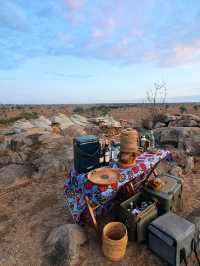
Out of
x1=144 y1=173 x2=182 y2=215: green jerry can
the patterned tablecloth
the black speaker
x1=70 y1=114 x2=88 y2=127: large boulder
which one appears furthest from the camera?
x1=70 y1=114 x2=88 y2=127: large boulder

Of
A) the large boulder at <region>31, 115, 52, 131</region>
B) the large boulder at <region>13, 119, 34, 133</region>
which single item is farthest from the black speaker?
the large boulder at <region>13, 119, 34, 133</region>

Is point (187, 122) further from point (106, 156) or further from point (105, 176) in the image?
point (105, 176)

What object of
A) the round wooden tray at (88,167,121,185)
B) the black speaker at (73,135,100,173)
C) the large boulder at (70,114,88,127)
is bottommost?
the large boulder at (70,114,88,127)

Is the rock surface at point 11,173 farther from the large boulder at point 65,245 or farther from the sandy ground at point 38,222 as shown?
the large boulder at point 65,245

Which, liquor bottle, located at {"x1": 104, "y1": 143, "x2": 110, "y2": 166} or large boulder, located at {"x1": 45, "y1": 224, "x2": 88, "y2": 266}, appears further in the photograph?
liquor bottle, located at {"x1": 104, "y1": 143, "x2": 110, "y2": 166}

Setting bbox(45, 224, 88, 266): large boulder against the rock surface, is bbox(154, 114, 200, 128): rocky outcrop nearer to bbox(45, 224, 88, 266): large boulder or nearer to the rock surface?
the rock surface

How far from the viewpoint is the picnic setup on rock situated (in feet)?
8.54

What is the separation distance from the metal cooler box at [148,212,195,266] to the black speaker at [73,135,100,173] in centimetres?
126

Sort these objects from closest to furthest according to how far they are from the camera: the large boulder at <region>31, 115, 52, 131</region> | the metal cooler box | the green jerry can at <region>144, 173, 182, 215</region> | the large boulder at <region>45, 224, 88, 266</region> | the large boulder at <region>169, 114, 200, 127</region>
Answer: the metal cooler box → the large boulder at <region>45, 224, 88, 266</region> → the green jerry can at <region>144, 173, 182, 215</region> → the large boulder at <region>169, 114, 200, 127</region> → the large boulder at <region>31, 115, 52, 131</region>

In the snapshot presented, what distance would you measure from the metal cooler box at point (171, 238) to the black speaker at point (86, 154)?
49.7 inches

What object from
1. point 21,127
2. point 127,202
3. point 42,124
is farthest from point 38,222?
point 42,124

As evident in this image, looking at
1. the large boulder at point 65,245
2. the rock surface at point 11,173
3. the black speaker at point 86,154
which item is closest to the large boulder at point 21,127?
the rock surface at point 11,173

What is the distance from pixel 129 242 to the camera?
2992 mm

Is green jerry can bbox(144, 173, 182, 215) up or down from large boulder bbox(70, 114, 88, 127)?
down
